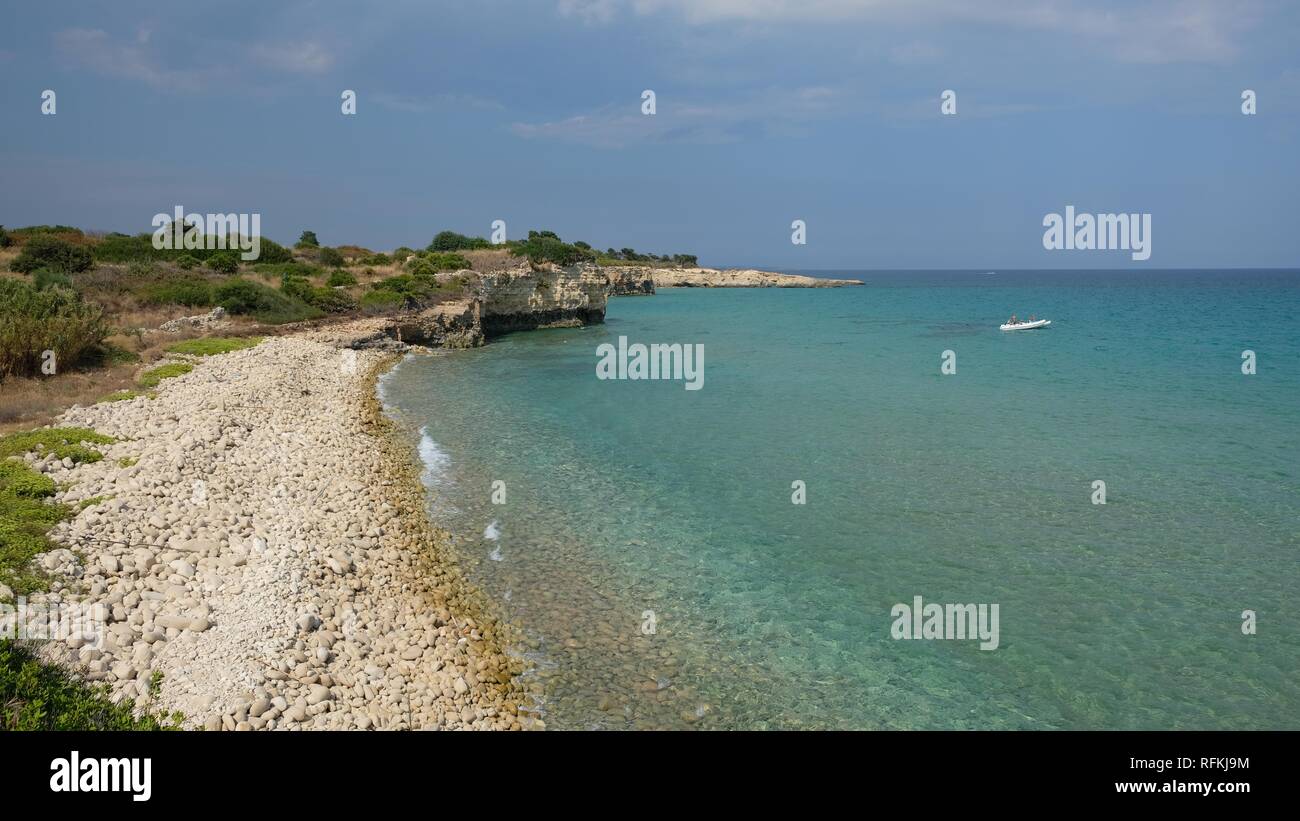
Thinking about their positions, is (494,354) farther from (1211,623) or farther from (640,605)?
(1211,623)

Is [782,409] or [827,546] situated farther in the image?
[782,409]

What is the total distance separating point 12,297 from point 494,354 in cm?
2352

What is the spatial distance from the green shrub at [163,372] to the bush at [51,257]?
66.4 feet

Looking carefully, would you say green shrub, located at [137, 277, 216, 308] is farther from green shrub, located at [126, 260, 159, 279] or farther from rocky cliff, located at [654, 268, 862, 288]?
rocky cliff, located at [654, 268, 862, 288]

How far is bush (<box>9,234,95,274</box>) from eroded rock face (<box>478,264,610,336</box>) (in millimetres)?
23340

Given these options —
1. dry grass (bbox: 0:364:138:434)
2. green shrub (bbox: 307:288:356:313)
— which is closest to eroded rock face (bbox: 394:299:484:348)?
green shrub (bbox: 307:288:356:313)

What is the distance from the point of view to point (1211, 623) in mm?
11023

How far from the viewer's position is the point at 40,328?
2106cm

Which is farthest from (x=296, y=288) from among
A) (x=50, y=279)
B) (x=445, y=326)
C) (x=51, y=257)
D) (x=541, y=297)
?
(x=541, y=297)

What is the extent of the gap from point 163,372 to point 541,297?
36.9m

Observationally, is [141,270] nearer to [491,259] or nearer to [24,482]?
[491,259]

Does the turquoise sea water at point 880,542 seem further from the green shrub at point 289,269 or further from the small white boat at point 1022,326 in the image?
the small white boat at point 1022,326
